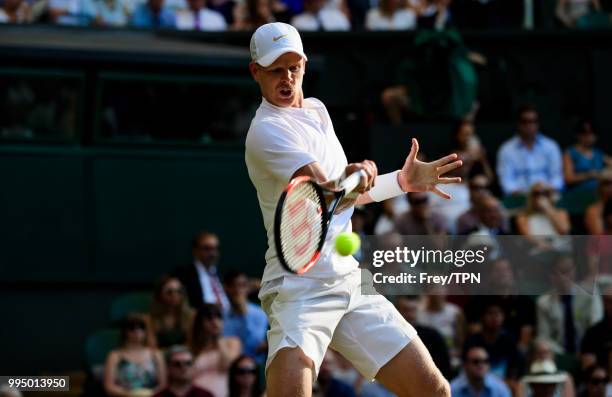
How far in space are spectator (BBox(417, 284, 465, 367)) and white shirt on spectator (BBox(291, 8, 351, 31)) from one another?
3.60 metres

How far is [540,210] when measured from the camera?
12.6 m

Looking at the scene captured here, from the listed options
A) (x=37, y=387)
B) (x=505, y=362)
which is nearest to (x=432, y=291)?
(x=505, y=362)

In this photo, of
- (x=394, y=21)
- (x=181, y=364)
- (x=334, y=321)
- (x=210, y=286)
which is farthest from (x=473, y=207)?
(x=334, y=321)

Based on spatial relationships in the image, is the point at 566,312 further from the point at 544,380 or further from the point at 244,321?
the point at 244,321

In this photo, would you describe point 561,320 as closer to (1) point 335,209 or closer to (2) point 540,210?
(2) point 540,210

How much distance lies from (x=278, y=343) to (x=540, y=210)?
6.47 m

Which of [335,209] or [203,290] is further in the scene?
[203,290]

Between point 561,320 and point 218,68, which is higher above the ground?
point 218,68

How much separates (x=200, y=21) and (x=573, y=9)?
11.5 feet

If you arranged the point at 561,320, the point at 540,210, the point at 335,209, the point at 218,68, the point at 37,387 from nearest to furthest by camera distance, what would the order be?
the point at 335,209 < the point at 37,387 < the point at 561,320 < the point at 540,210 < the point at 218,68

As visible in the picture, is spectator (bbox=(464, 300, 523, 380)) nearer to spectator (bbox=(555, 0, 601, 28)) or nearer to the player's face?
spectator (bbox=(555, 0, 601, 28))

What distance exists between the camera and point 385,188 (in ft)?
22.6

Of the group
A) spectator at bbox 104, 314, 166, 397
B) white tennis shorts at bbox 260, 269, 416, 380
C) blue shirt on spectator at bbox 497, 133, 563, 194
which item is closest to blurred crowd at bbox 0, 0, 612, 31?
blue shirt on spectator at bbox 497, 133, 563, 194

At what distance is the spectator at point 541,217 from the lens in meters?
12.4
